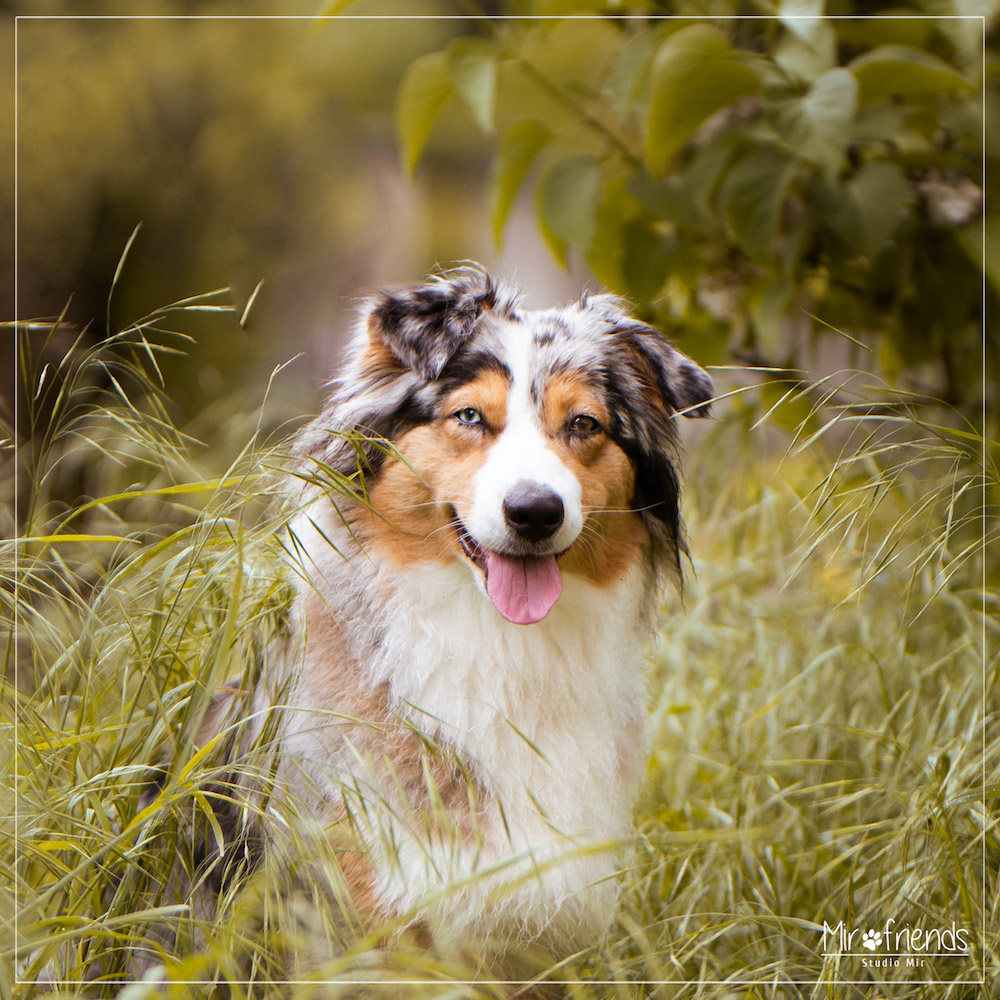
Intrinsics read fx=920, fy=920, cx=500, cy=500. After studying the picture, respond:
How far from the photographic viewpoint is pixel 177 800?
1.61 meters

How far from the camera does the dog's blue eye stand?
1.73m

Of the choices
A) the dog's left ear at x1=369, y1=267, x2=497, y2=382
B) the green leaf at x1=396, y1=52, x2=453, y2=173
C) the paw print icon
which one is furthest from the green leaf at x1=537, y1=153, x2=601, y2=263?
the paw print icon

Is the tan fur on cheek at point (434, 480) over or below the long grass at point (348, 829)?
over

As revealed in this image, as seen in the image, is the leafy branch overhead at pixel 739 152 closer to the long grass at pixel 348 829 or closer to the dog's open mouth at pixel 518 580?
the long grass at pixel 348 829

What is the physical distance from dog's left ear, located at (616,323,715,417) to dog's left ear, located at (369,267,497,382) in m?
0.31

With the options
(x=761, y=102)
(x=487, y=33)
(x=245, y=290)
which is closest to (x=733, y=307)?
(x=761, y=102)

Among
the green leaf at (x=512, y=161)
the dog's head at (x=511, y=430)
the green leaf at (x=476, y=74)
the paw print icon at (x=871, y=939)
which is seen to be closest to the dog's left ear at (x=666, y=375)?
the dog's head at (x=511, y=430)

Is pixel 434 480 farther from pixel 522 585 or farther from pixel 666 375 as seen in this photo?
pixel 666 375

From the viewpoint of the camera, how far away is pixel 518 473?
1.62 m

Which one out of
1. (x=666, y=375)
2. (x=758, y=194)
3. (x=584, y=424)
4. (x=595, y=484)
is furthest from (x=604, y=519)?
(x=758, y=194)

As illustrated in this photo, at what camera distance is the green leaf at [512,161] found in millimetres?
2258

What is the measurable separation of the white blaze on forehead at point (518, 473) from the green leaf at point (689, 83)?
33.7 inches

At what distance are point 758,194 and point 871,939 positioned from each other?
1732 mm

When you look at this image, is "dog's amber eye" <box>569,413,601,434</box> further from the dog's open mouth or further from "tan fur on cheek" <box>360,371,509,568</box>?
the dog's open mouth
